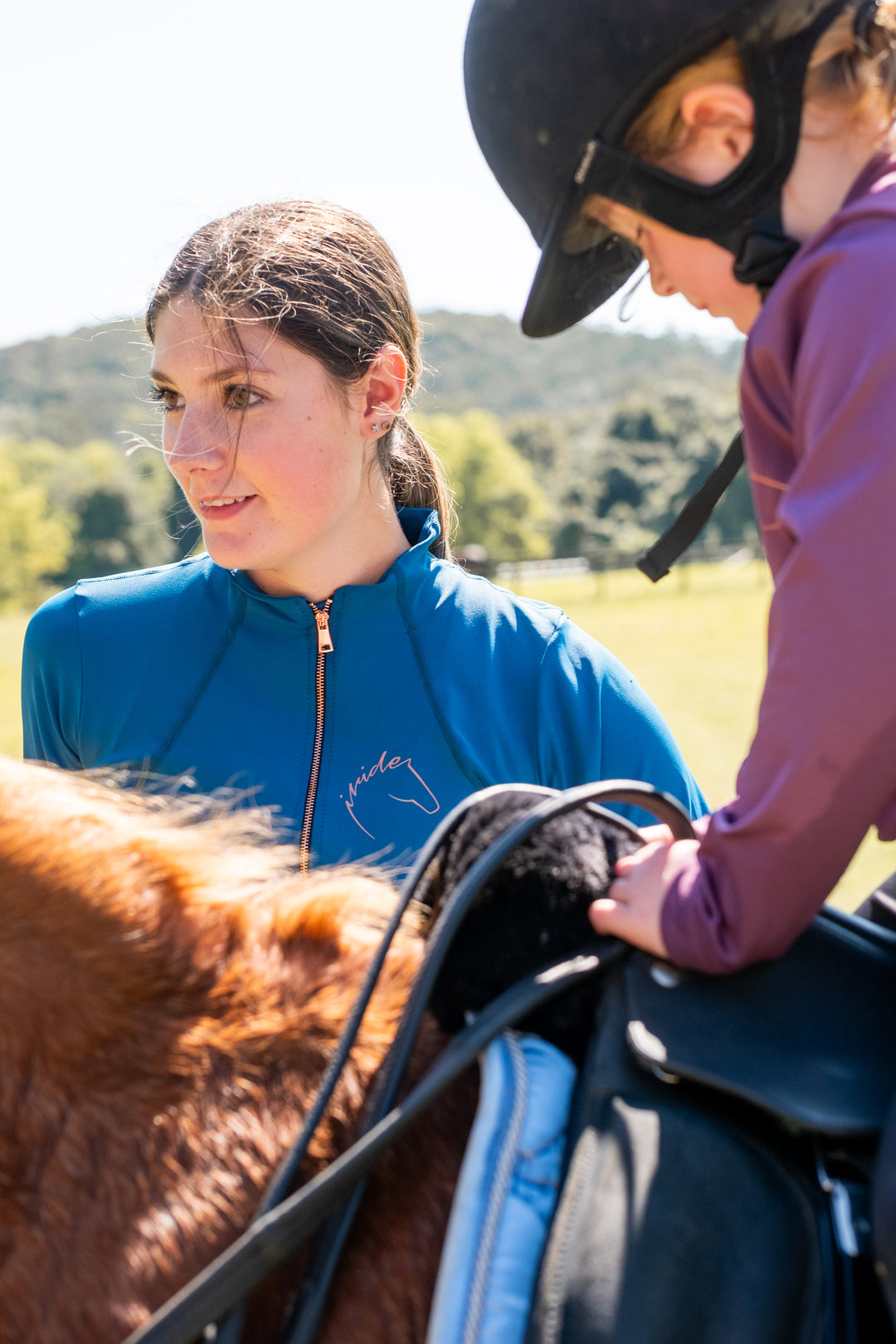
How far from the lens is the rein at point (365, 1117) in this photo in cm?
93

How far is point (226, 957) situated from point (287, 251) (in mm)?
1603

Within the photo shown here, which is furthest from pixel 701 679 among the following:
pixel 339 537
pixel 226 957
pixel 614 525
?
pixel 614 525

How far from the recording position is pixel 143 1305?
0.98m

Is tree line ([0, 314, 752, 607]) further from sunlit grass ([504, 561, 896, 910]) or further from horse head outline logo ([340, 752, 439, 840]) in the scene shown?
horse head outline logo ([340, 752, 439, 840])

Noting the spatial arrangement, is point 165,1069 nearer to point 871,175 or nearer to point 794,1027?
point 794,1027

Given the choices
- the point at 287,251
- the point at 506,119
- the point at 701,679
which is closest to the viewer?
the point at 506,119

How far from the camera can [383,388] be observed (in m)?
2.43

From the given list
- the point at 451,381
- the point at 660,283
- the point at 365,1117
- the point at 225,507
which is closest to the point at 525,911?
the point at 365,1117

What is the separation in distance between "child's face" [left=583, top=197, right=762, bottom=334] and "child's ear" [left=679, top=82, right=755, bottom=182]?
10 cm

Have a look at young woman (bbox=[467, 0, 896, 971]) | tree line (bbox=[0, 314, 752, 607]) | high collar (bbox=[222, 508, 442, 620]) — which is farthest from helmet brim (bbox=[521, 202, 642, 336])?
tree line (bbox=[0, 314, 752, 607])

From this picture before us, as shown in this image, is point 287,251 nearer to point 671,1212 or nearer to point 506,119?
point 506,119

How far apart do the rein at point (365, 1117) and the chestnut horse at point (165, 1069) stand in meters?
0.05

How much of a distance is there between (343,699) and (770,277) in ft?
3.91

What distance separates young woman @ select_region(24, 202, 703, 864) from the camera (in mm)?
2121
